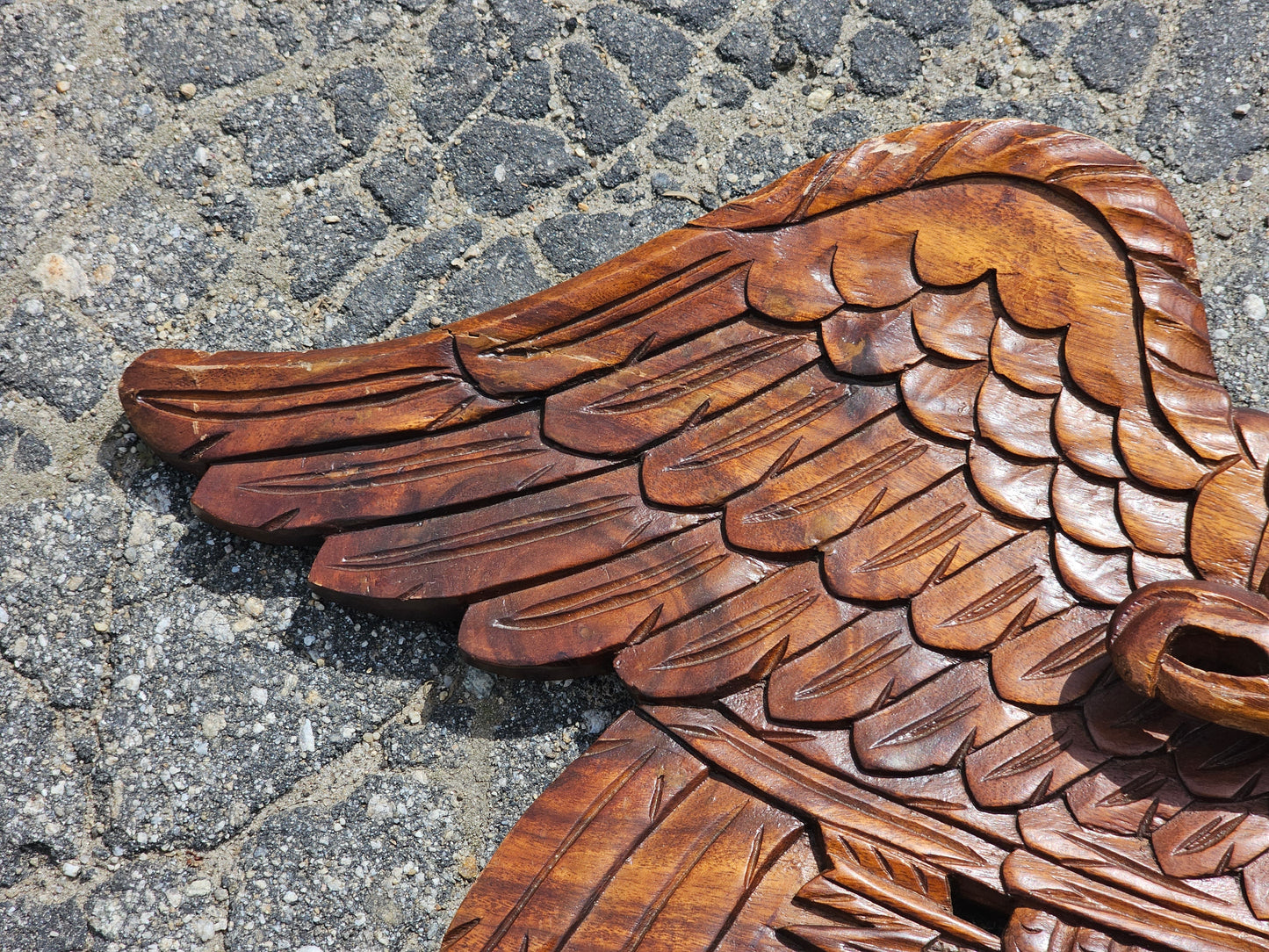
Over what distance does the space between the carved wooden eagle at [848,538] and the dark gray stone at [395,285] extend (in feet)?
0.92

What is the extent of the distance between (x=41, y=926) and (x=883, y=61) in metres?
2.15

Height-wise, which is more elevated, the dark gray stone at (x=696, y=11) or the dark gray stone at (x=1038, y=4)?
the dark gray stone at (x=1038, y=4)

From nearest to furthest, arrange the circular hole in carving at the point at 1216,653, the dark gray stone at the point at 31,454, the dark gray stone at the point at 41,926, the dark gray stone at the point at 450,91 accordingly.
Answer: the circular hole in carving at the point at 1216,653 → the dark gray stone at the point at 41,926 → the dark gray stone at the point at 31,454 → the dark gray stone at the point at 450,91

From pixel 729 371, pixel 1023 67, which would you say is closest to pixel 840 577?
pixel 729 371

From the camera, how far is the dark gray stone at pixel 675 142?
1897 mm

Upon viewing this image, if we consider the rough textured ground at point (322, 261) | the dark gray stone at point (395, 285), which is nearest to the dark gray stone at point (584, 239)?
the rough textured ground at point (322, 261)

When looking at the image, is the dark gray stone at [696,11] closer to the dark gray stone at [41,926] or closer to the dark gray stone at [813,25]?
the dark gray stone at [813,25]

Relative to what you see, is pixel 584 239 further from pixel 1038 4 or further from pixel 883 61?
pixel 1038 4

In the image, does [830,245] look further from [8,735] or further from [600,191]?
[8,735]

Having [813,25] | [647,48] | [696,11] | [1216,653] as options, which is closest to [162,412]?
[647,48]

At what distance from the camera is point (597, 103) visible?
192cm

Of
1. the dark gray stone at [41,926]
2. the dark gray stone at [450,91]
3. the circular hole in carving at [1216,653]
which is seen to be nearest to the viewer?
the circular hole in carving at [1216,653]

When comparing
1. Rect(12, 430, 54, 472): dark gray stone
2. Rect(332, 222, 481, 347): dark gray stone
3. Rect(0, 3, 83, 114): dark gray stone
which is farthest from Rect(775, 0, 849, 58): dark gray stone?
Rect(12, 430, 54, 472): dark gray stone

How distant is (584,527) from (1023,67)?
130cm
